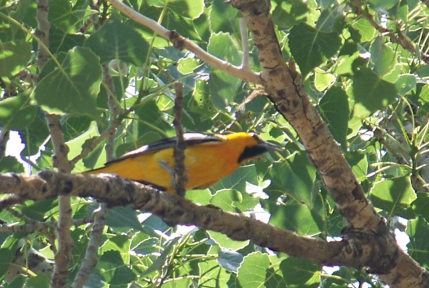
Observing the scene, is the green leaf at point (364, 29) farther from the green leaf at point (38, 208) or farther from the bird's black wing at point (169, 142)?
the green leaf at point (38, 208)

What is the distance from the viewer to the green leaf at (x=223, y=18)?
343cm

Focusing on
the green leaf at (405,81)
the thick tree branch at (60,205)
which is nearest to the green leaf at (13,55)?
the thick tree branch at (60,205)

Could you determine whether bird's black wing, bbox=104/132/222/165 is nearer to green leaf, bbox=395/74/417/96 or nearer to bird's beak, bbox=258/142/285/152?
bird's beak, bbox=258/142/285/152

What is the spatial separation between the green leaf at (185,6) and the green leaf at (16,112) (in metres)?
0.95

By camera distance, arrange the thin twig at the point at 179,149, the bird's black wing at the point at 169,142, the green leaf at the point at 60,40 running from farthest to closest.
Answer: the bird's black wing at the point at 169,142
the green leaf at the point at 60,40
the thin twig at the point at 179,149

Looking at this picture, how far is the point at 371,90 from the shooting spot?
10.6 ft

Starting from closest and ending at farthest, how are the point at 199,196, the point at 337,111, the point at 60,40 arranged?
the point at 337,111 < the point at 60,40 < the point at 199,196

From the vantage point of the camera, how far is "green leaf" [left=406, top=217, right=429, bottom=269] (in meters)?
3.43

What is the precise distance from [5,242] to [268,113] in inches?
83.9

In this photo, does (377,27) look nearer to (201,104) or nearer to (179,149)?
(201,104)

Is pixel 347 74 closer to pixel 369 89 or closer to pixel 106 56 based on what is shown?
pixel 369 89

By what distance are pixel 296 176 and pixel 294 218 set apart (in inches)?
9.5

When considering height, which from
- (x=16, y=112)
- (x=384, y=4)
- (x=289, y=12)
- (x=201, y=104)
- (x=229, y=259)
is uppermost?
(x=384, y=4)

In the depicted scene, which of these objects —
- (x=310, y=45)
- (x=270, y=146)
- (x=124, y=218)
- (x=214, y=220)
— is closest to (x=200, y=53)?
(x=310, y=45)
